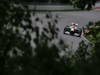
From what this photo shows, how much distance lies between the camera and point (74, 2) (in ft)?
83.4

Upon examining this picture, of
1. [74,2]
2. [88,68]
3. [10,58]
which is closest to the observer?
[88,68]

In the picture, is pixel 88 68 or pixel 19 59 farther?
pixel 19 59

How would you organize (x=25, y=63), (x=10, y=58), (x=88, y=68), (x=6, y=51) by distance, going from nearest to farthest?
(x=88, y=68) < (x=25, y=63) < (x=10, y=58) < (x=6, y=51)

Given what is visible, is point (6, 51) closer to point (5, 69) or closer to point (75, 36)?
point (5, 69)

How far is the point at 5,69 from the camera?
2.54 metres

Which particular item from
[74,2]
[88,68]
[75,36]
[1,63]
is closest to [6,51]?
[1,63]

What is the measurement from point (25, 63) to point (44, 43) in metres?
0.22

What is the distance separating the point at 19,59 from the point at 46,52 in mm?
270

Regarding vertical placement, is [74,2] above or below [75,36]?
above

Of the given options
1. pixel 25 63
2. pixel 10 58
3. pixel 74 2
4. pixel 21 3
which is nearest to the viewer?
pixel 25 63

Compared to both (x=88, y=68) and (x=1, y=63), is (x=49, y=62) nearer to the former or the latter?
(x=88, y=68)

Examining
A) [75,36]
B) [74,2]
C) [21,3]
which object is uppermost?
[21,3]

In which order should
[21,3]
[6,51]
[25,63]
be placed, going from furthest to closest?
1. [21,3]
2. [6,51]
3. [25,63]

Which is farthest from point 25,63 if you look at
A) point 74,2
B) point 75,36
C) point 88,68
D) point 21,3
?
point 74,2
